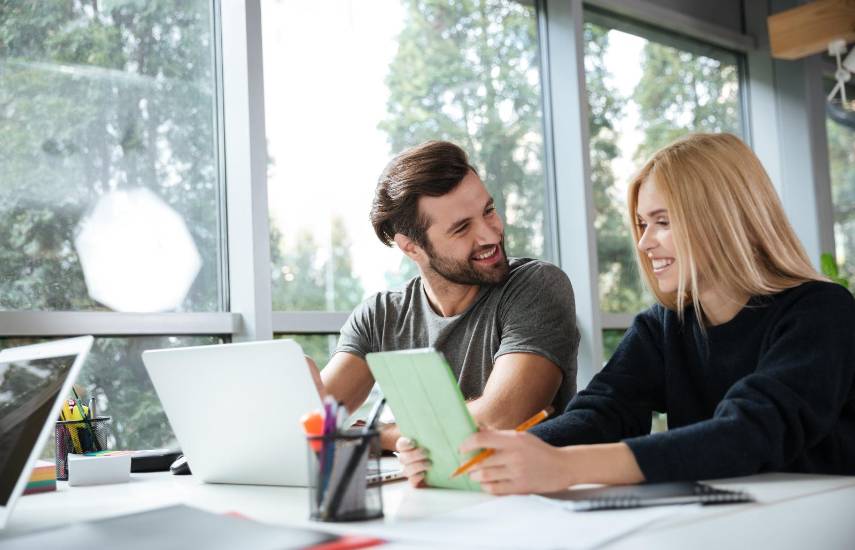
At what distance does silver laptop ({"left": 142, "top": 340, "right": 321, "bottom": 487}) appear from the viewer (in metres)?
1.30

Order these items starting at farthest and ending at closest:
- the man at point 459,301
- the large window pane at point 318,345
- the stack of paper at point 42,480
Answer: the large window pane at point 318,345, the man at point 459,301, the stack of paper at point 42,480

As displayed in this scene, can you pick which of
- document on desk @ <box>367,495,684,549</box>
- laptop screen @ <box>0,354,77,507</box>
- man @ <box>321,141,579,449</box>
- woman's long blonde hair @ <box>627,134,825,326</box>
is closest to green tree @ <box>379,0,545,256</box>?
man @ <box>321,141,579,449</box>

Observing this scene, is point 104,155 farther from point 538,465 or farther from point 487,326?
point 538,465

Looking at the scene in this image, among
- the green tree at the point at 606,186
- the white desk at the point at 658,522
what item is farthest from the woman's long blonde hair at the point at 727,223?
the green tree at the point at 606,186

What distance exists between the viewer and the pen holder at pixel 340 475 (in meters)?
1.07

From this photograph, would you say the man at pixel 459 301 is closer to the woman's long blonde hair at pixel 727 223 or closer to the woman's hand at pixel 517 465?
the woman's long blonde hair at pixel 727 223

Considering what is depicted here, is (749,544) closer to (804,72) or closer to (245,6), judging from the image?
(245,6)

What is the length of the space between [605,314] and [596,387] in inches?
79.9

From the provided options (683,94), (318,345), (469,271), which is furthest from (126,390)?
(683,94)

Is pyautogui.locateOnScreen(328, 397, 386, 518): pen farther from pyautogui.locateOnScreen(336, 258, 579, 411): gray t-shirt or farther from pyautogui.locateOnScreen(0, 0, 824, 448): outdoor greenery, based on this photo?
pyautogui.locateOnScreen(0, 0, 824, 448): outdoor greenery

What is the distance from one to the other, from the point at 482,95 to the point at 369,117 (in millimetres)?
542

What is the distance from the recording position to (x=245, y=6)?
265 cm

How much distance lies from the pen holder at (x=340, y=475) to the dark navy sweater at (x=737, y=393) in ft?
1.22

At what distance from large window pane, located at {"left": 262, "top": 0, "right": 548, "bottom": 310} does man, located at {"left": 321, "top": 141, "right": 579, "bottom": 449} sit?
0.49 m
